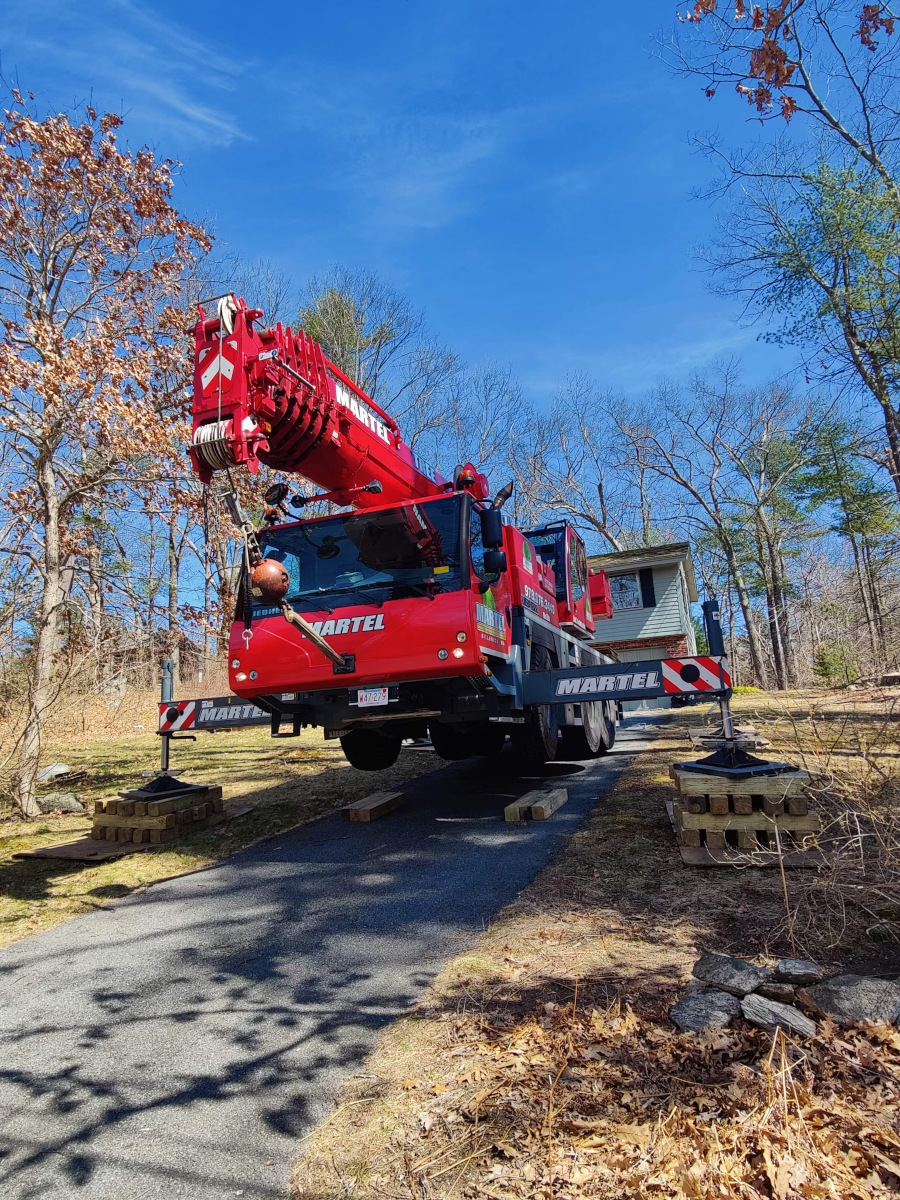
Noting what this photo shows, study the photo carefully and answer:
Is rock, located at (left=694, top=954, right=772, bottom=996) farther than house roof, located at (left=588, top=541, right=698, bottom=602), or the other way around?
house roof, located at (left=588, top=541, right=698, bottom=602)

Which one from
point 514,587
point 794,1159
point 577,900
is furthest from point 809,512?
point 794,1159

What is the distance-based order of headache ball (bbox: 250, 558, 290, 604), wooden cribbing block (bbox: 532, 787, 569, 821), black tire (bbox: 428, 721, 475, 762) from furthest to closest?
black tire (bbox: 428, 721, 475, 762) < wooden cribbing block (bbox: 532, 787, 569, 821) < headache ball (bbox: 250, 558, 290, 604)

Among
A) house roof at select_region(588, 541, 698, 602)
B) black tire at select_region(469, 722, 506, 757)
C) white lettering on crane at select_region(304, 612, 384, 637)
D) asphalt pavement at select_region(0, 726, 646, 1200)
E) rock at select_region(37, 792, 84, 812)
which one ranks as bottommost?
asphalt pavement at select_region(0, 726, 646, 1200)

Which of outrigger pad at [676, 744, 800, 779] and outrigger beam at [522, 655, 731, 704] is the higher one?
outrigger beam at [522, 655, 731, 704]

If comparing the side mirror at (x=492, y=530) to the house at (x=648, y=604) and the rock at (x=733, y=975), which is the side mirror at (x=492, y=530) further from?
the house at (x=648, y=604)

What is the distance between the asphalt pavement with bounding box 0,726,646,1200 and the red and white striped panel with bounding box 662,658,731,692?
1.54m

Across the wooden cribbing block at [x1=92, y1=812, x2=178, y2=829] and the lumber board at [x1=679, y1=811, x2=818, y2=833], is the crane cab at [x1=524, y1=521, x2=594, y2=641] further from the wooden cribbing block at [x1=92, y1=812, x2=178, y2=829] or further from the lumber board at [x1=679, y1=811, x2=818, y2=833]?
the wooden cribbing block at [x1=92, y1=812, x2=178, y2=829]

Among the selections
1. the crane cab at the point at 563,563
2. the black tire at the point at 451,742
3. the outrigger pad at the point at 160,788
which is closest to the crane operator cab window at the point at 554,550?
the crane cab at the point at 563,563

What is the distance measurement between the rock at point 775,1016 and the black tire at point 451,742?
20.3 ft

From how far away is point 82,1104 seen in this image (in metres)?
2.61

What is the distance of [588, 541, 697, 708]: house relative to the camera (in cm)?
2473

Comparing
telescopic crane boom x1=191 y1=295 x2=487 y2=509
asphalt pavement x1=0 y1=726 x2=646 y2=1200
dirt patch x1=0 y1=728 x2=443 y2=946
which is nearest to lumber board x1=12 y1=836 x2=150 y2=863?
dirt patch x1=0 y1=728 x2=443 y2=946

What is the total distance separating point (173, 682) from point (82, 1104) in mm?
5097

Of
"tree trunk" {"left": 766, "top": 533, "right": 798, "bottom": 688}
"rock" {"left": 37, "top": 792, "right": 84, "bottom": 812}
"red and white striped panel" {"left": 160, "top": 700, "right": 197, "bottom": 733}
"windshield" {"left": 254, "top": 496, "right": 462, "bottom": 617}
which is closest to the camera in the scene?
"windshield" {"left": 254, "top": 496, "right": 462, "bottom": 617}
